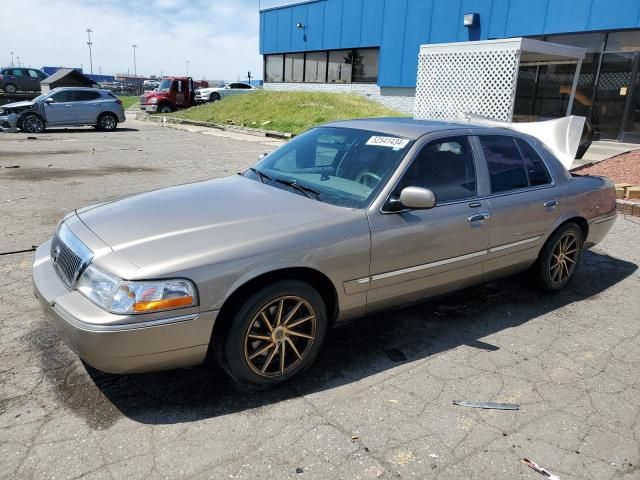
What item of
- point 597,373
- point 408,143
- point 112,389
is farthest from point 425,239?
point 112,389

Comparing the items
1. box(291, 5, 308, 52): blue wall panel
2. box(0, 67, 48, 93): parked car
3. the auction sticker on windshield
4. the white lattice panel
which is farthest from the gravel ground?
box(0, 67, 48, 93): parked car

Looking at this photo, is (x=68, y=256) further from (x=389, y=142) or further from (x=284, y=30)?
(x=284, y=30)

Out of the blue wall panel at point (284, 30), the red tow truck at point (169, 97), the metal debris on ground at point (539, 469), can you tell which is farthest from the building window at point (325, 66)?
the metal debris on ground at point (539, 469)

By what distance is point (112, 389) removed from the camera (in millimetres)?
3074

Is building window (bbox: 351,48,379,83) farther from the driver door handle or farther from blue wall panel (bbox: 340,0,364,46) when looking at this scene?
the driver door handle

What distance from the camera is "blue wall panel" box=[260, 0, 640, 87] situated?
52.7 feet

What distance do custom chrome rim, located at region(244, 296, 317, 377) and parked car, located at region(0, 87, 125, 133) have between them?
18.5m

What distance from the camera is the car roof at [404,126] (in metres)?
3.83

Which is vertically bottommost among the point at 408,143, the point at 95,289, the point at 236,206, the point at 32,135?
the point at 32,135

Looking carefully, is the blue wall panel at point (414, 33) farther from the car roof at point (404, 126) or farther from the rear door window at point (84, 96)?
the car roof at point (404, 126)

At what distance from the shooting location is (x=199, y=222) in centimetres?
310

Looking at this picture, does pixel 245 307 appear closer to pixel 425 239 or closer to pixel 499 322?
pixel 425 239

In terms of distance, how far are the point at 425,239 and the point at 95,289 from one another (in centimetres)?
212

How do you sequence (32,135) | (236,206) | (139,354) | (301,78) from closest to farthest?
1. (139,354)
2. (236,206)
3. (32,135)
4. (301,78)
